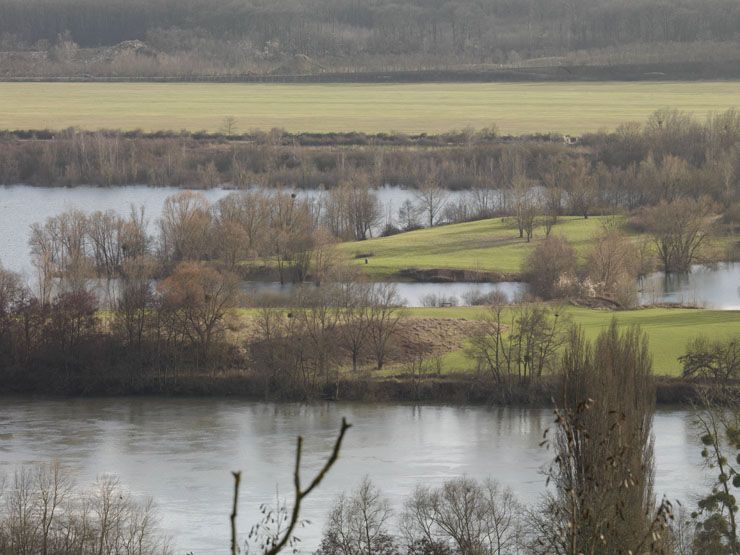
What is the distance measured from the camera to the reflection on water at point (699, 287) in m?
41.4

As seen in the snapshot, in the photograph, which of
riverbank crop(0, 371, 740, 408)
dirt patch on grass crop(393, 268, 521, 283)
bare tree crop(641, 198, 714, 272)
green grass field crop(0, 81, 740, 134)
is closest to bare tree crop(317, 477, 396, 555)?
riverbank crop(0, 371, 740, 408)

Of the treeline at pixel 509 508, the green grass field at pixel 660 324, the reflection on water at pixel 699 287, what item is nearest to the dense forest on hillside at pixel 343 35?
the reflection on water at pixel 699 287

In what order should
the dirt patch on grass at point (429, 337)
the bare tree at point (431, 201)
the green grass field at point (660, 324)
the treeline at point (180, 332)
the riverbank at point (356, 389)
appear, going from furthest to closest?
the bare tree at point (431, 201) → the dirt patch on grass at point (429, 337) → the green grass field at point (660, 324) → the treeline at point (180, 332) → the riverbank at point (356, 389)

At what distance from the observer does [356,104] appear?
108750 mm

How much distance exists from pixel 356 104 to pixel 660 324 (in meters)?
73.7

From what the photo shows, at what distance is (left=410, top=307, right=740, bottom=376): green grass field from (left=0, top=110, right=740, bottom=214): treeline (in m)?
22.5

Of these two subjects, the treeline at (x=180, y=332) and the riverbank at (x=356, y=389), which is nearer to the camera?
the riverbank at (x=356, y=389)

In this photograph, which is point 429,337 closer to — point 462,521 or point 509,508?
point 509,508

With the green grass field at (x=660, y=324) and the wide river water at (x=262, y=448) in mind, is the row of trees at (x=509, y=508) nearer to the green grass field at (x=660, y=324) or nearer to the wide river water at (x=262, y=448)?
the wide river water at (x=262, y=448)

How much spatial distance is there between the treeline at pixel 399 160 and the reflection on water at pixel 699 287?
13501mm

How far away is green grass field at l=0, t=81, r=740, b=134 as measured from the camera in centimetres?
9288

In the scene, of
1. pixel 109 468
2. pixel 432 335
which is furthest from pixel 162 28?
pixel 109 468

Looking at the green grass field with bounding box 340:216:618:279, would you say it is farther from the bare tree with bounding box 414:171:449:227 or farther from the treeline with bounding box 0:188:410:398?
the treeline with bounding box 0:188:410:398

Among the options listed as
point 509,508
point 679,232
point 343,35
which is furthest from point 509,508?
point 343,35
